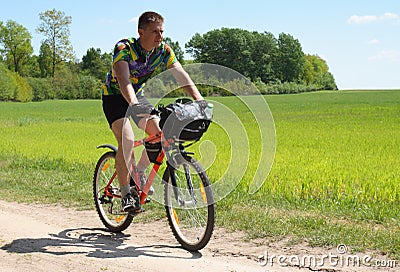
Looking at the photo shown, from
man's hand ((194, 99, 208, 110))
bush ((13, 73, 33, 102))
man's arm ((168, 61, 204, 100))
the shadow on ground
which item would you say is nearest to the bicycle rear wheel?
the shadow on ground

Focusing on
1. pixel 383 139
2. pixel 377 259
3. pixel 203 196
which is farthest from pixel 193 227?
pixel 383 139

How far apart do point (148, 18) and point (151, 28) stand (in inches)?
3.8

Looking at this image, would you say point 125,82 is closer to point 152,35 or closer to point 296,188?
point 152,35

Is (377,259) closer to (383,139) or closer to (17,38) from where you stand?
(383,139)

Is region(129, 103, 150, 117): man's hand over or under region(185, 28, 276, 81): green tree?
under

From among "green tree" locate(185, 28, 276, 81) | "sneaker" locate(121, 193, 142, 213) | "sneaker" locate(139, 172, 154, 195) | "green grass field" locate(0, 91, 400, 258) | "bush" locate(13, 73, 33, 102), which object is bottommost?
"green grass field" locate(0, 91, 400, 258)

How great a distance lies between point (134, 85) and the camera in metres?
5.86

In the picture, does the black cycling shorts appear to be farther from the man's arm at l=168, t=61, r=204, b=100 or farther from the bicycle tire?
the bicycle tire

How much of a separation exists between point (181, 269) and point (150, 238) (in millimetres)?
1288

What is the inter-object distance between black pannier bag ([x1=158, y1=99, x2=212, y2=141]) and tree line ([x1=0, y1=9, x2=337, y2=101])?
Result: 50.2 m

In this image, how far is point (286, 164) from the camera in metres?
11.5

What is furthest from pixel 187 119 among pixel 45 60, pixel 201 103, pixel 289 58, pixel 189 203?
pixel 45 60

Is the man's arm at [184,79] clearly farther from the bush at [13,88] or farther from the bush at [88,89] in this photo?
the bush at [88,89]

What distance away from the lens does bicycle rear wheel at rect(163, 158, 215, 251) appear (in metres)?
Answer: 5.26
